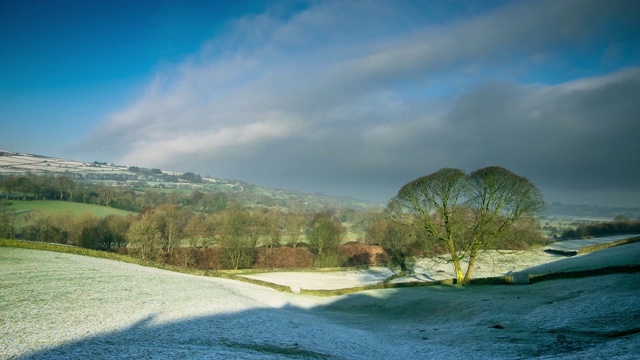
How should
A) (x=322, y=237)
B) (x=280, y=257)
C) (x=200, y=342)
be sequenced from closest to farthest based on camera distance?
(x=200, y=342) < (x=280, y=257) < (x=322, y=237)

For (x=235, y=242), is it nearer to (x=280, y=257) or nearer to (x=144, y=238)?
(x=280, y=257)

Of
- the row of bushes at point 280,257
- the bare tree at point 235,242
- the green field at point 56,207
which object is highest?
the green field at point 56,207

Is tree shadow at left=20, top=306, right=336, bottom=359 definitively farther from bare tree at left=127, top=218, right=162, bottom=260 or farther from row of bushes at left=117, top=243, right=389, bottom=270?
row of bushes at left=117, top=243, right=389, bottom=270

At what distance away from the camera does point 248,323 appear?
58.1ft

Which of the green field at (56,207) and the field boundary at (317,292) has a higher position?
the green field at (56,207)

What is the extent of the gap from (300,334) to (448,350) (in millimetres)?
7674

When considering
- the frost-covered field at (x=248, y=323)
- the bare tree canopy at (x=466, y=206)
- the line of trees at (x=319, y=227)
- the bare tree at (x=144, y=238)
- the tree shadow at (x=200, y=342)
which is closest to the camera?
the tree shadow at (x=200, y=342)

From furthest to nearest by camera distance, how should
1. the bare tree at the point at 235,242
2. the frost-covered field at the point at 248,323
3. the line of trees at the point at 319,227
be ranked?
the bare tree at the point at 235,242, the line of trees at the point at 319,227, the frost-covered field at the point at 248,323

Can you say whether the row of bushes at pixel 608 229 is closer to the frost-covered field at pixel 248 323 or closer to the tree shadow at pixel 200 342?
the frost-covered field at pixel 248 323

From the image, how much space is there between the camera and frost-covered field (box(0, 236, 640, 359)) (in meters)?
11.5

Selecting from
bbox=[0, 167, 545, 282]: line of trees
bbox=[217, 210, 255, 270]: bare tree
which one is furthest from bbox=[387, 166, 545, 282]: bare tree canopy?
bbox=[217, 210, 255, 270]: bare tree

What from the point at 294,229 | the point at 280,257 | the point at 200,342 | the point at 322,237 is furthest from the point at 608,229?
the point at 200,342

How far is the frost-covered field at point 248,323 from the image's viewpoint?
11539 millimetres

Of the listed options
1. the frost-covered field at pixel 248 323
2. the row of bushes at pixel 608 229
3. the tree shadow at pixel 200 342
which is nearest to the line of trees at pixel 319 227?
the frost-covered field at pixel 248 323
